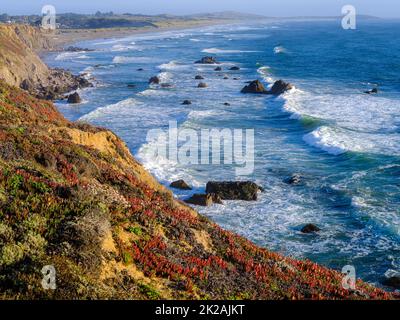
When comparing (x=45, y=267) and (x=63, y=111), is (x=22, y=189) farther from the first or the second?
(x=63, y=111)

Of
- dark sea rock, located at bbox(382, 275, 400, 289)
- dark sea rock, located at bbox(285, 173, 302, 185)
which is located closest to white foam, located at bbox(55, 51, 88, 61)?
dark sea rock, located at bbox(285, 173, 302, 185)

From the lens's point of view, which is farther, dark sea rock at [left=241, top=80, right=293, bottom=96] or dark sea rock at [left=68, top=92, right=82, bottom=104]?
dark sea rock at [left=241, top=80, right=293, bottom=96]

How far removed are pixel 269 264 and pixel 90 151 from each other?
8.19m

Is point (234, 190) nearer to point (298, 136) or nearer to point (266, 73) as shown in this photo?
point (298, 136)

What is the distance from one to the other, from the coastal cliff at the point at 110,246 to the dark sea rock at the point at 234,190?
35.3 feet

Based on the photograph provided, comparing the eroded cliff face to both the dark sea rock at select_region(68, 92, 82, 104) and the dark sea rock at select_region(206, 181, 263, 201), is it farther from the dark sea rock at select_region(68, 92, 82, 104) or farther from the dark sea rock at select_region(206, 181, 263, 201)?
the dark sea rock at select_region(206, 181, 263, 201)

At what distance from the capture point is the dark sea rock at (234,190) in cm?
2636

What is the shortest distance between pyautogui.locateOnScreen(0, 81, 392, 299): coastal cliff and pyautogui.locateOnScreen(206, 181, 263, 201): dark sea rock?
1077 cm

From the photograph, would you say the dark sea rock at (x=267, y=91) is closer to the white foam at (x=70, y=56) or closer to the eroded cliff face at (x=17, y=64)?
the eroded cliff face at (x=17, y=64)

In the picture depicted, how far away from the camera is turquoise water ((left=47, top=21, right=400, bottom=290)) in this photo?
22141 millimetres

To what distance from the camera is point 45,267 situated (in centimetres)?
870

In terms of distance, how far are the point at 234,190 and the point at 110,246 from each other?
16.8 meters

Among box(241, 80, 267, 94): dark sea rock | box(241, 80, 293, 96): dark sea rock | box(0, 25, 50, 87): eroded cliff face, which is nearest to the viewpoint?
box(0, 25, 50, 87): eroded cliff face
